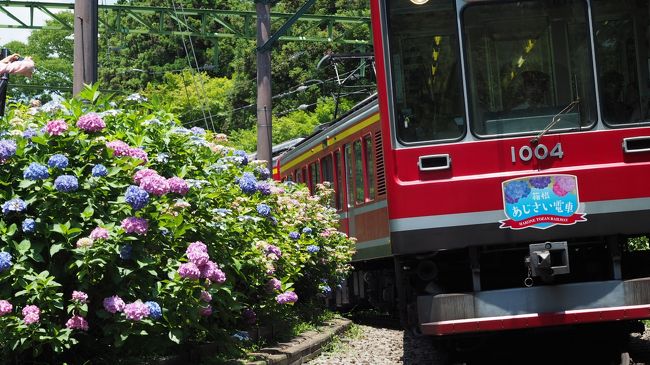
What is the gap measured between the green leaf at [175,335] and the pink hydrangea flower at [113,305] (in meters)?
0.41

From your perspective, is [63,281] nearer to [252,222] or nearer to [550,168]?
[252,222]

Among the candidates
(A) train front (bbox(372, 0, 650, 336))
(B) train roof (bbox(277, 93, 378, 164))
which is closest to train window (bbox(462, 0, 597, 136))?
(A) train front (bbox(372, 0, 650, 336))

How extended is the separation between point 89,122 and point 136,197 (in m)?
0.65

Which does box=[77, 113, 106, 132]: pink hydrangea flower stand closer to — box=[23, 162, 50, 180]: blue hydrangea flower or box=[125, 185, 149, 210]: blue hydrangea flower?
box=[23, 162, 50, 180]: blue hydrangea flower

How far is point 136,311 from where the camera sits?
6328 mm

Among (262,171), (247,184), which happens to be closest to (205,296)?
(247,184)

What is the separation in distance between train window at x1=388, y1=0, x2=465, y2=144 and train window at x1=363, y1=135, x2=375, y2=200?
Answer: 5.31 m

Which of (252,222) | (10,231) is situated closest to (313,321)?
(252,222)

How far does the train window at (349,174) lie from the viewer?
14.6 metres

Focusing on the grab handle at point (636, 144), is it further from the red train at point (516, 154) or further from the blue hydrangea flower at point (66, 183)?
the blue hydrangea flower at point (66, 183)

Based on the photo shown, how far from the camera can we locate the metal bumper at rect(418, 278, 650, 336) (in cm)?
735

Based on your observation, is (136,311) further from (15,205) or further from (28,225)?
(15,205)

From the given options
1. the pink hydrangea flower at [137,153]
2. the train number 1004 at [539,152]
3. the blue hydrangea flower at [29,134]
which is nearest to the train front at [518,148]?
the train number 1004 at [539,152]

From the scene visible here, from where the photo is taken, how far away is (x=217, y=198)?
318 inches
